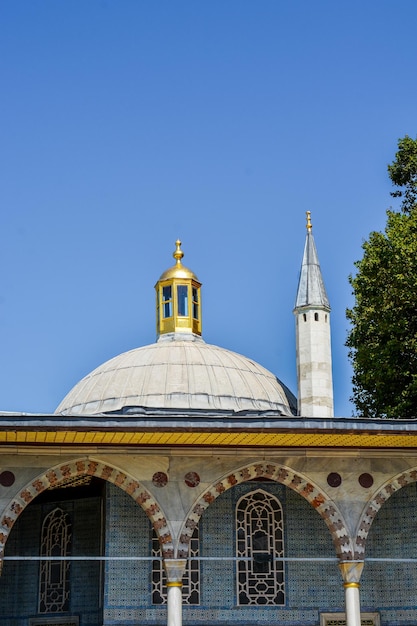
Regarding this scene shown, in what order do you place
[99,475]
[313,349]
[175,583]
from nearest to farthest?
[175,583] → [99,475] → [313,349]

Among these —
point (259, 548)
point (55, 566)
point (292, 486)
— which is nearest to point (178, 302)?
point (55, 566)

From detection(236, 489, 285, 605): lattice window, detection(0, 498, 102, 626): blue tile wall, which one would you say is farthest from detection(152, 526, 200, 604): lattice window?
detection(0, 498, 102, 626): blue tile wall

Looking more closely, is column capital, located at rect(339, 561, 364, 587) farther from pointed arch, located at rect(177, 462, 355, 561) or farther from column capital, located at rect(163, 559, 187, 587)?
column capital, located at rect(163, 559, 187, 587)

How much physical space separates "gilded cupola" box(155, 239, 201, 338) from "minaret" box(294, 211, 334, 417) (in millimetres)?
3947

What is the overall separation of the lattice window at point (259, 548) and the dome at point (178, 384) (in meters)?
2.60

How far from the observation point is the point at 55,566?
66.9ft

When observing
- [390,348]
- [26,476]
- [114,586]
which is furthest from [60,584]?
[390,348]

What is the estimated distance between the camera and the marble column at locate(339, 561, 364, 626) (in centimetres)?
1716

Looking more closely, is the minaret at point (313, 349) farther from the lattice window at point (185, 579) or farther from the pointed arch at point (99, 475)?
the pointed arch at point (99, 475)

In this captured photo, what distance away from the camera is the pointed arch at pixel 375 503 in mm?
17375

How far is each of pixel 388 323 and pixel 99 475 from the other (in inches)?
380

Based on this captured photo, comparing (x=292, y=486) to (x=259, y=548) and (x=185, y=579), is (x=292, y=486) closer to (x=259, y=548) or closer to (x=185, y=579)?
(x=259, y=548)

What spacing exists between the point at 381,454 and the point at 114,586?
4.96 m

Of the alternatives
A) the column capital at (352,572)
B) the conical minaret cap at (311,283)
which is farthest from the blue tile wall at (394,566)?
the conical minaret cap at (311,283)
